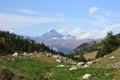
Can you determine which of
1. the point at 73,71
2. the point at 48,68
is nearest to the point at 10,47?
the point at 48,68

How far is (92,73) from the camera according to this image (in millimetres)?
42656

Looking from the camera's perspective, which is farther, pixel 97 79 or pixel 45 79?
pixel 45 79

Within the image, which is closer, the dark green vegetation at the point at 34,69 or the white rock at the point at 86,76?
the white rock at the point at 86,76

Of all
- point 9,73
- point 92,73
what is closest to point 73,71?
point 92,73

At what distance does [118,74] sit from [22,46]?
9988 cm

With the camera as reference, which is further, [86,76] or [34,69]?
[34,69]

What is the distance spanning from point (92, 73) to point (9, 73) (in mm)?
23056

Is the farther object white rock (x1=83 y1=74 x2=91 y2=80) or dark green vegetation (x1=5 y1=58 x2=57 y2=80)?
dark green vegetation (x1=5 y1=58 x2=57 y2=80)

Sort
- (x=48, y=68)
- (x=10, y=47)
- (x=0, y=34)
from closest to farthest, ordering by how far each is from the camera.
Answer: (x=48, y=68), (x=10, y=47), (x=0, y=34)

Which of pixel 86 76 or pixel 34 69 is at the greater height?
pixel 86 76

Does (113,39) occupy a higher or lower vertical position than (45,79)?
higher

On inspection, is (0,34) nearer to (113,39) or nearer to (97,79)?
(113,39)

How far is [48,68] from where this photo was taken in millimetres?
56844

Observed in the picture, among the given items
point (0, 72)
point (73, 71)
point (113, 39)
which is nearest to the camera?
point (0, 72)
